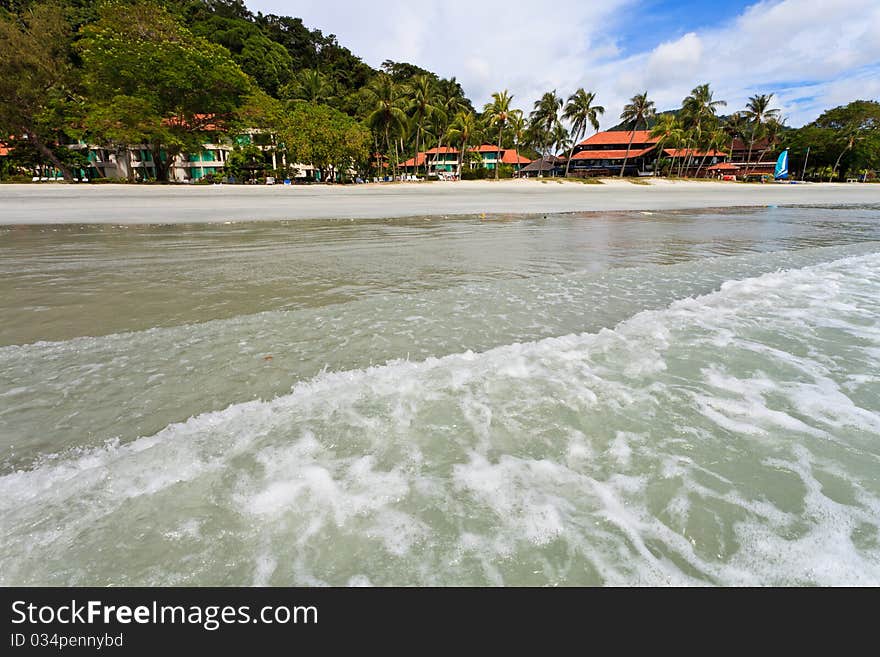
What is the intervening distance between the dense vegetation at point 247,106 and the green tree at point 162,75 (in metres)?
0.10

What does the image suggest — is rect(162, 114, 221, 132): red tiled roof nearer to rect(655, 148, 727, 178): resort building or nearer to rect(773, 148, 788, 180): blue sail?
rect(655, 148, 727, 178): resort building

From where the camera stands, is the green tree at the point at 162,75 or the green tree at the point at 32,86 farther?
the green tree at the point at 32,86

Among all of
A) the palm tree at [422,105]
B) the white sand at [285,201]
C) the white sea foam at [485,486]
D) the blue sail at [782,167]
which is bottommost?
the white sea foam at [485,486]

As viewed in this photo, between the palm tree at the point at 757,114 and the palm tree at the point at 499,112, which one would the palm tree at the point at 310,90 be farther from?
the palm tree at the point at 757,114

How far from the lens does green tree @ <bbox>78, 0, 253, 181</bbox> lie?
29.4m

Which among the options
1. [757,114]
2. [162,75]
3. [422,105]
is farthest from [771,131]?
[162,75]

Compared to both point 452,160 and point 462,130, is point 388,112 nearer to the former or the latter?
point 462,130

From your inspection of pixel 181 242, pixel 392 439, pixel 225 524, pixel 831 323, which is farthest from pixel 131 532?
Answer: pixel 181 242

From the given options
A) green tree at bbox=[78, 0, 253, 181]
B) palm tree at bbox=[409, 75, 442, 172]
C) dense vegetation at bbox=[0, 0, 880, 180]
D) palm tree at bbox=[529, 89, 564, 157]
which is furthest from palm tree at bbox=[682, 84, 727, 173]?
green tree at bbox=[78, 0, 253, 181]

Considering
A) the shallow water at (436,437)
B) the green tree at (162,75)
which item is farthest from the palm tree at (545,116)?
the shallow water at (436,437)

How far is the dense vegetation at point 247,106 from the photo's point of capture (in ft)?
98.7

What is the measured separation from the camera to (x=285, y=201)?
69.0 feet

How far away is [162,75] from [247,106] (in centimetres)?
688
